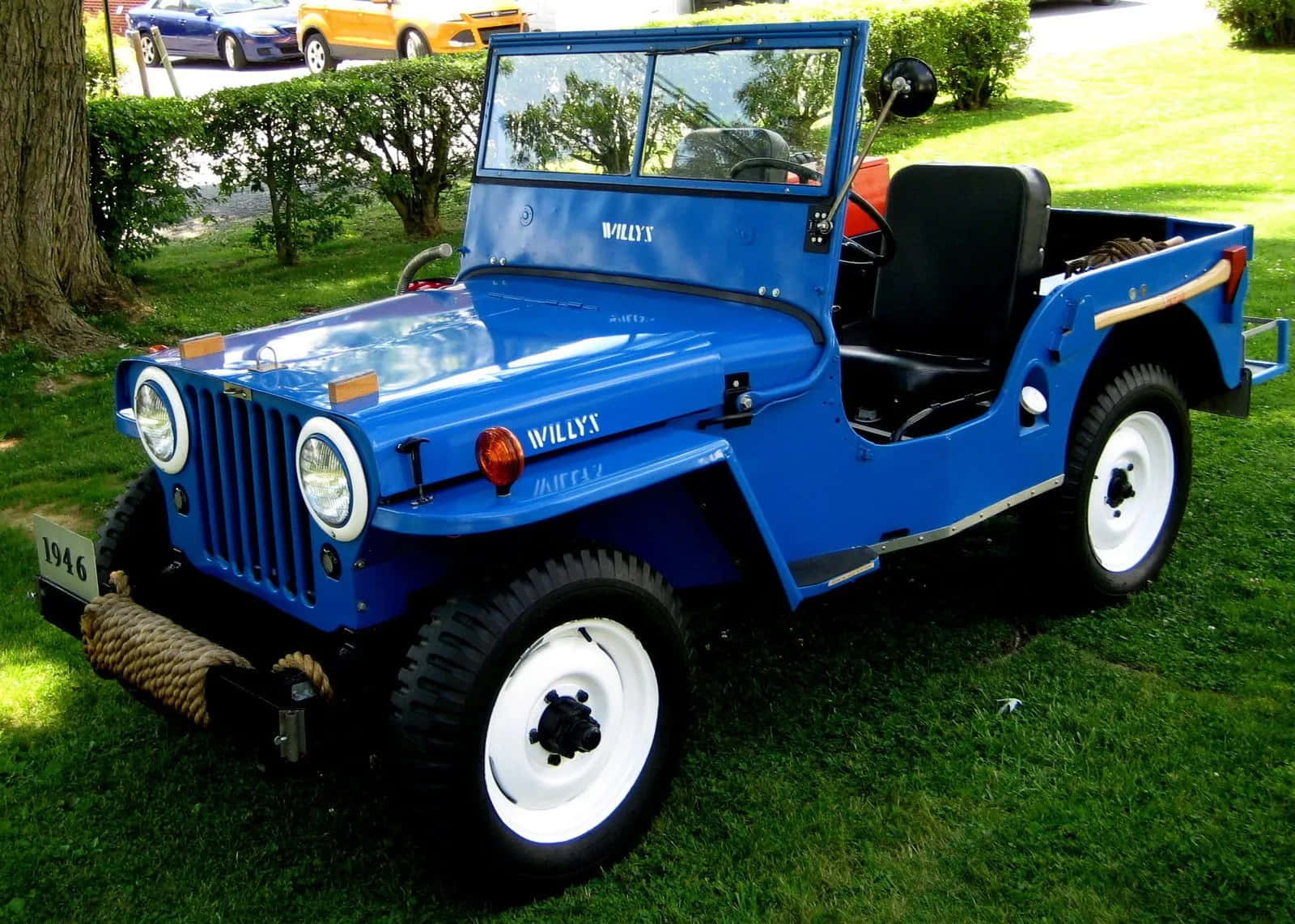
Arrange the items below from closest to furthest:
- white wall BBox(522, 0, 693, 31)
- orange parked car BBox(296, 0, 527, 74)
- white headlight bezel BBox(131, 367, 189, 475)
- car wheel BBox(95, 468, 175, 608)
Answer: white headlight bezel BBox(131, 367, 189, 475)
car wheel BBox(95, 468, 175, 608)
orange parked car BBox(296, 0, 527, 74)
white wall BBox(522, 0, 693, 31)

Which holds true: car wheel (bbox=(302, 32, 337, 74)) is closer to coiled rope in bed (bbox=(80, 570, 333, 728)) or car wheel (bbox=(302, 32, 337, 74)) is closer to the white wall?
the white wall

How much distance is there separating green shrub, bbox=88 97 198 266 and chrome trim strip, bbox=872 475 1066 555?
21.1 ft

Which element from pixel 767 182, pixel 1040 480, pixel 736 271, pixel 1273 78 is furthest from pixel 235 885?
pixel 1273 78

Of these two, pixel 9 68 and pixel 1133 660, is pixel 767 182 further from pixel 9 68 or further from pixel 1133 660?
pixel 9 68

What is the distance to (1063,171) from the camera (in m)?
12.4


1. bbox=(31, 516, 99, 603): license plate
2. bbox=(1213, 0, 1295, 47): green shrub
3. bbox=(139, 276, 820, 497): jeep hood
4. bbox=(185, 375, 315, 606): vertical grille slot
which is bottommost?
bbox=(31, 516, 99, 603): license plate

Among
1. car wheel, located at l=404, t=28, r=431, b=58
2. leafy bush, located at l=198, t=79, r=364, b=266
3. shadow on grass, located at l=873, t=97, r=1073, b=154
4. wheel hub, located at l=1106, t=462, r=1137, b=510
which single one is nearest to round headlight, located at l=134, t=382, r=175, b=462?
wheel hub, located at l=1106, t=462, r=1137, b=510

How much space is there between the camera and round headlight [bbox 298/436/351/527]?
2766 millimetres

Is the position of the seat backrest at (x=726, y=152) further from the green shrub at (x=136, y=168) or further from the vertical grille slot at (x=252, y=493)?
the green shrub at (x=136, y=168)

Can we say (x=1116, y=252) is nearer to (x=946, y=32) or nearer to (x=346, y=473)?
(x=346, y=473)

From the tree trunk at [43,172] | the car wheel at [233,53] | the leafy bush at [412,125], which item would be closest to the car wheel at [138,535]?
the tree trunk at [43,172]

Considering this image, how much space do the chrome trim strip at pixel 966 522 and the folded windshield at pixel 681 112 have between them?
3.61 feet

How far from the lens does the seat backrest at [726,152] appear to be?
12.2 ft

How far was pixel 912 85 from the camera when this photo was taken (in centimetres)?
338
